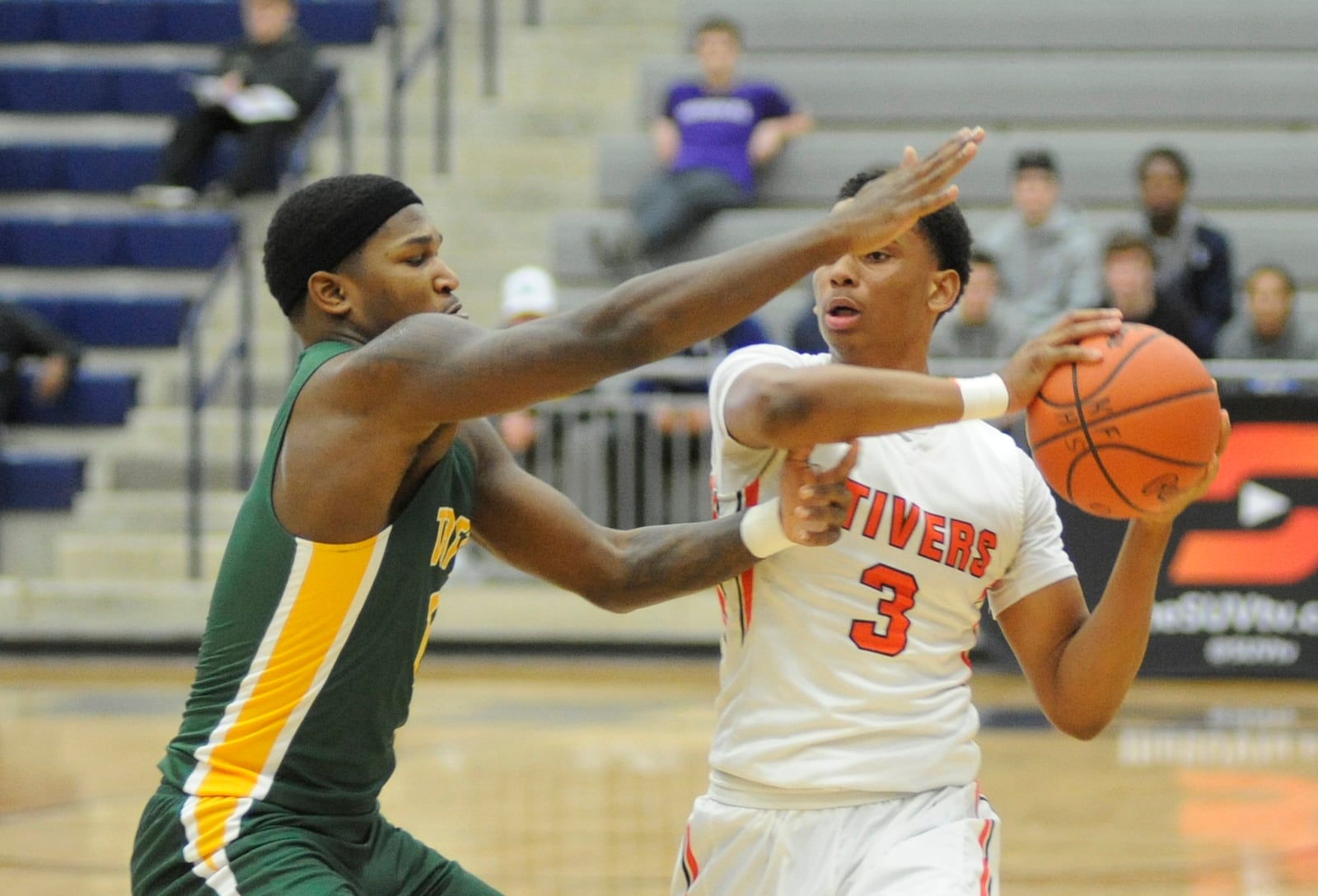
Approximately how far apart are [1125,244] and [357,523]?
7256mm

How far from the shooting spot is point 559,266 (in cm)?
1298

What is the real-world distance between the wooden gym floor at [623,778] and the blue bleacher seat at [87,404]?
7.26ft

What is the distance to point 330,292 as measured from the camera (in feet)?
11.3

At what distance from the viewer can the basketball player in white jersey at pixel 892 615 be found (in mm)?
3277

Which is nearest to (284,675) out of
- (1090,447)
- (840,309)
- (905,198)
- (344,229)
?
(344,229)

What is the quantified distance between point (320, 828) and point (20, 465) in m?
9.53

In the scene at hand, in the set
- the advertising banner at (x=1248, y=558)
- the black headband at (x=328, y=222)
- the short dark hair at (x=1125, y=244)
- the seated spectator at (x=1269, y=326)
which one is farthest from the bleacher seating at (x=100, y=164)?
the black headband at (x=328, y=222)

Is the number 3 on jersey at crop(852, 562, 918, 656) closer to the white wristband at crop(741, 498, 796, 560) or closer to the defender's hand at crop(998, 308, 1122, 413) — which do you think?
the white wristband at crop(741, 498, 796, 560)

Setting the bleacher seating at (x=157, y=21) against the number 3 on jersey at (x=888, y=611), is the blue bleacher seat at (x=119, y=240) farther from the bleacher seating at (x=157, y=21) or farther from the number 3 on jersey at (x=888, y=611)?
the number 3 on jersey at (x=888, y=611)

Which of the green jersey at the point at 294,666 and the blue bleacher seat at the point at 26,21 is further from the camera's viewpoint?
the blue bleacher seat at the point at 26,21

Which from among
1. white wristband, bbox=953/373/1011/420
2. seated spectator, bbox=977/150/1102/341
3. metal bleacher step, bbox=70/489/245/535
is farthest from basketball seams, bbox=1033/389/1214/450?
metal bleacher step, bbox=70/489/245/535

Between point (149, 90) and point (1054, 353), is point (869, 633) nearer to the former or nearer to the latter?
point (1054, 353)

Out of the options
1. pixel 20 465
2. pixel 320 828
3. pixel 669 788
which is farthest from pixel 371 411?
pixel 20 465

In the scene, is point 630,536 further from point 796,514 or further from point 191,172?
point 191,172
